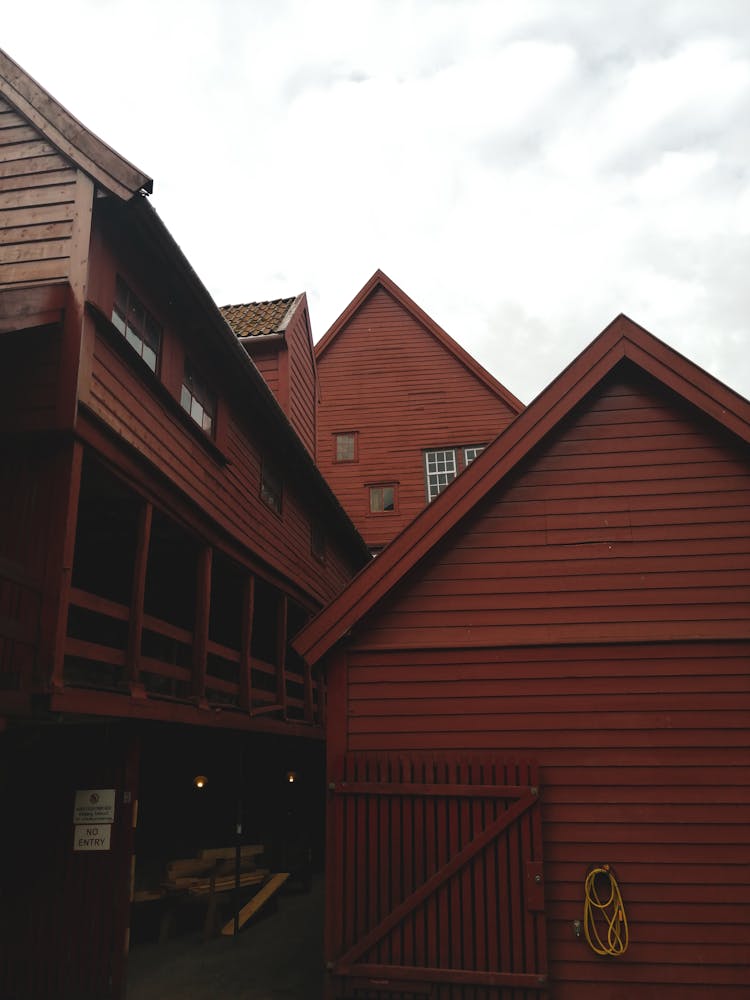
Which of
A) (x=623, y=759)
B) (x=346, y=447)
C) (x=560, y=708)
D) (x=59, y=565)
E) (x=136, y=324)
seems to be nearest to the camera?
(x=623, y=759)

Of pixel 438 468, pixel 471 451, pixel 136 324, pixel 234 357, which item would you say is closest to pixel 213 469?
pixel 234 357

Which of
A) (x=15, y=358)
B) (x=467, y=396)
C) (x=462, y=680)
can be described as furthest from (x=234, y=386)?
(x=467, y=396)

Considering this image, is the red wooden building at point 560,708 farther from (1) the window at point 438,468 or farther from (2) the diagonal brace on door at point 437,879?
(1) the window at point 438,468

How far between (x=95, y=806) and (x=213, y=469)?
509 cm

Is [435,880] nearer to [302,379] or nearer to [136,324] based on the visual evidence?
[136,324]

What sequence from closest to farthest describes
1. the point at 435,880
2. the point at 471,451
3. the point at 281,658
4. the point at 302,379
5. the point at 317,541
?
the point at 435,880 < the point at 281,658 < the point at 317,541 < the point at 302,379 < the point at 471,451

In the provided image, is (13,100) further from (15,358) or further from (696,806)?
(696,806)

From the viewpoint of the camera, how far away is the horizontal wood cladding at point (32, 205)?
27.9 ft

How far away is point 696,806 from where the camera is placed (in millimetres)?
7035

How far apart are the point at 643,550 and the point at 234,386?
7.56 meters

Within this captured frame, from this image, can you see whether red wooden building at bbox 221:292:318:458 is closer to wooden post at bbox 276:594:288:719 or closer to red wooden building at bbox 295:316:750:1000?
wooden post at bbox 276:594:288:719

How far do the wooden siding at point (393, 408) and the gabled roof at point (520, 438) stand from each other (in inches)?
621

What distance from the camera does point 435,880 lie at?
6988 mm

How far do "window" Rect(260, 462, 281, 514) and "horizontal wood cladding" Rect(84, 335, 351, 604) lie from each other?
0.21m
